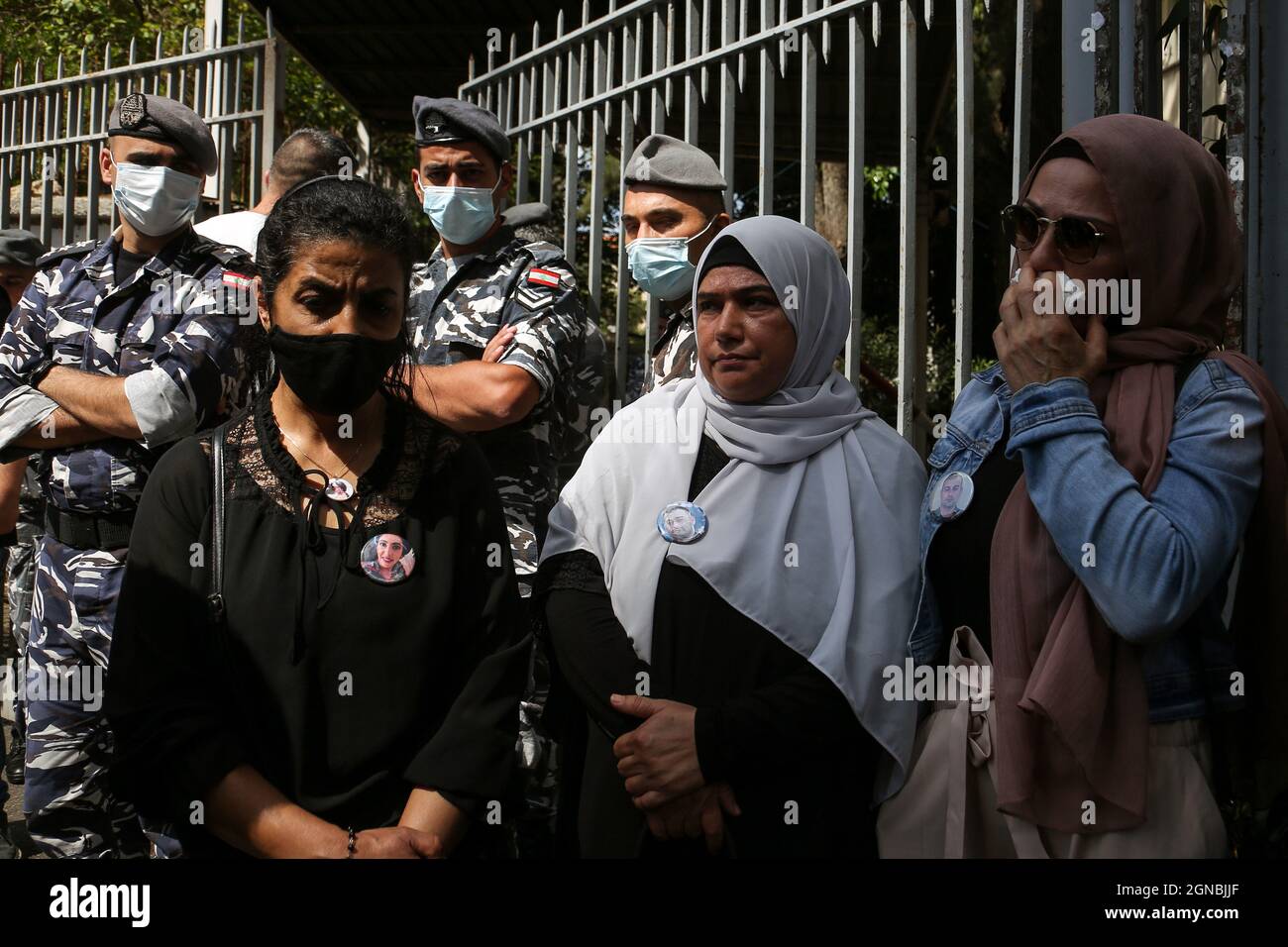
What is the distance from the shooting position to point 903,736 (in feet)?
8.24

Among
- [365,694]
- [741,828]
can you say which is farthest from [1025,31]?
[365,694]

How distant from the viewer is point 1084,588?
88.9 inches

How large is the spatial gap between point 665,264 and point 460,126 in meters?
0.81

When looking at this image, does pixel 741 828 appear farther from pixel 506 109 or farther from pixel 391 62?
pixel 391 62

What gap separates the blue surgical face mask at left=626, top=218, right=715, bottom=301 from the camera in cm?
391

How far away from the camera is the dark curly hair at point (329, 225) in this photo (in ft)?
7.80

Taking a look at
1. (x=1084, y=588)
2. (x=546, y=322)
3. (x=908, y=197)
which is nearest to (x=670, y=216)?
(x=546, y=322)

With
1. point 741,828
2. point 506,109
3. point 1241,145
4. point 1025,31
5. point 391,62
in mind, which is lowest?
point 741,828

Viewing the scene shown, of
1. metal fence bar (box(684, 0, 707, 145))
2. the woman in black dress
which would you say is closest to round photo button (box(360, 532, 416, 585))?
the woman in black dress

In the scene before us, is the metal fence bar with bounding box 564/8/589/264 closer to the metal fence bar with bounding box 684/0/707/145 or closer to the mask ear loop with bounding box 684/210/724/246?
the metal fence bar with bounding box 684/0/707/145

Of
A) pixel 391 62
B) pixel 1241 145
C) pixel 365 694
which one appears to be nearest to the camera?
pixel 365 694

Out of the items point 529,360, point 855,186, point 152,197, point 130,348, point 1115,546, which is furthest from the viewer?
point 855,186

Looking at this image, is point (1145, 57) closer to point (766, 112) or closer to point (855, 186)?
point (855, 186)
